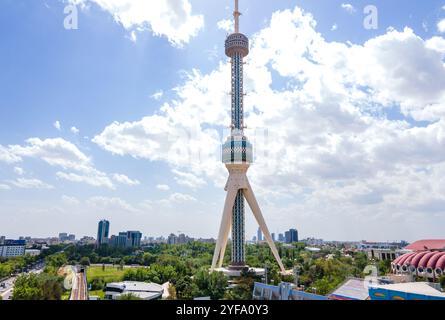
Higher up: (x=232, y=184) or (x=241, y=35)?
(x=241, y=35)

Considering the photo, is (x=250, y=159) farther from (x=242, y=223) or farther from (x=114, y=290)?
(x=114, y=290)

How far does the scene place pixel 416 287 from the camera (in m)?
8.41

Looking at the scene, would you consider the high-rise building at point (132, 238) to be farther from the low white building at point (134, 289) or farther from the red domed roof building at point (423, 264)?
the red domed roof building at point (423, 264)

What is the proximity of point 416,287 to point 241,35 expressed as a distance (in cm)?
1805

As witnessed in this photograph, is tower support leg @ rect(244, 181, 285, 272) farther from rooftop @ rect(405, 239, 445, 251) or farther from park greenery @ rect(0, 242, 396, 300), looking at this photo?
rooftop @ rect(405, 239, 445, 251)

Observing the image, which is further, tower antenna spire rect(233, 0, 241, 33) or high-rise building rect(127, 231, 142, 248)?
high-rise building rect(127, 231, 142, 248)

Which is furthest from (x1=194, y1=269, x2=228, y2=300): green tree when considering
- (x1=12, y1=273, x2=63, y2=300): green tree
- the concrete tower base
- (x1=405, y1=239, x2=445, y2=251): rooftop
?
(x1=405, y1=239, x2=445, y2=251): rooftop

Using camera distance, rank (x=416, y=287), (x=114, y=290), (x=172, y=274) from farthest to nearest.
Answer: (x=172, y=274) < (x=114, y=290) < (x=416, y=287)

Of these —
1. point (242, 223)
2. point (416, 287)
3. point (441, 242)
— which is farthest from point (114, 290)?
point (441, 242)

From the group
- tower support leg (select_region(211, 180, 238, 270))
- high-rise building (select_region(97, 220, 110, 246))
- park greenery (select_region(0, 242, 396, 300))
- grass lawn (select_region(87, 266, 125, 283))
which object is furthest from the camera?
high-rise building (select_region(97, 220, 110, 246))

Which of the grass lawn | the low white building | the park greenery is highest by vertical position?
the park greenery

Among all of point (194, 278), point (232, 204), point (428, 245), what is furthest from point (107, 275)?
point (428, 245)

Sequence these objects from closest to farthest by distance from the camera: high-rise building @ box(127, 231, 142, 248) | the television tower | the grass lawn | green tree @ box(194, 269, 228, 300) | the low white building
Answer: green tree @ box(194, 269, 228, 300) < the low white building < the television tower < the grass lawn < high-rise building @ box(127, 231, 142, 248)

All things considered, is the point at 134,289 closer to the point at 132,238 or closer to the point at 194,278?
the point at 194,278
